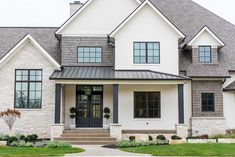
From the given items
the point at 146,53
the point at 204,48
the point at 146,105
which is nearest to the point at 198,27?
the point at 204,48

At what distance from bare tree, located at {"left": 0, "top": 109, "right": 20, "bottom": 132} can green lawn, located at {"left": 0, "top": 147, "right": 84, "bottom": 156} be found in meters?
4.52

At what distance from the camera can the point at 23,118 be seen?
25094mm

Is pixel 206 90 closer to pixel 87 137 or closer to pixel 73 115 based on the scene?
pixel 87 137

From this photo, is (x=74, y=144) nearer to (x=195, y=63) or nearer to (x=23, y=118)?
(x=23, y=118)

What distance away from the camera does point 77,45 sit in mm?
26766

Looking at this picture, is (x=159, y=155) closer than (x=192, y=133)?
Yes

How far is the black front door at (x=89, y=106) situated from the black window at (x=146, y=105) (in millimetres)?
2479

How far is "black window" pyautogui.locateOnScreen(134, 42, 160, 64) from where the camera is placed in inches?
1023

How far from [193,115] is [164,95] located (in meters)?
2.53

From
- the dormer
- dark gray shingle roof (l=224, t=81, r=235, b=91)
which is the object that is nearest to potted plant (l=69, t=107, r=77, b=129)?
the dormer

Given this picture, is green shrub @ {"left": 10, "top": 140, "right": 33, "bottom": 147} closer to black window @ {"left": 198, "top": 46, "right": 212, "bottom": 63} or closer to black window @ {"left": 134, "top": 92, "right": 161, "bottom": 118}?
black window @ {"left": 134, "top": 92, "right": 161, "bottom": 118}

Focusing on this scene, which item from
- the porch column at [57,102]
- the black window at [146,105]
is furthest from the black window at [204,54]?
the porch column at [57,102]

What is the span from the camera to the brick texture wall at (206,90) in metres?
26.3

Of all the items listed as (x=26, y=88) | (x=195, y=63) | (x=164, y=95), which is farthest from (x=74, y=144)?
(x=195, y=63)
